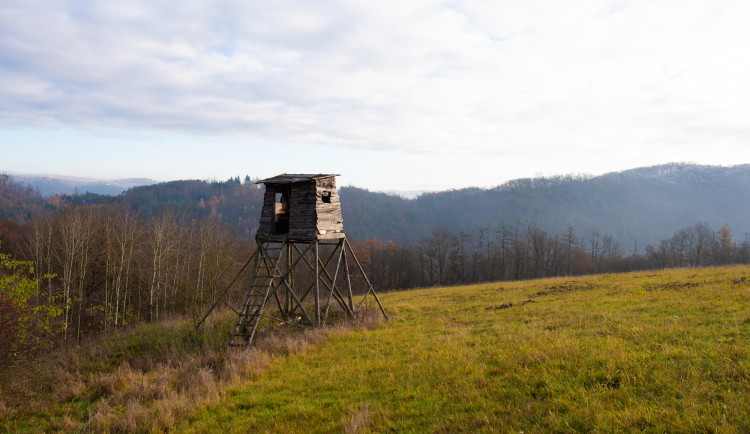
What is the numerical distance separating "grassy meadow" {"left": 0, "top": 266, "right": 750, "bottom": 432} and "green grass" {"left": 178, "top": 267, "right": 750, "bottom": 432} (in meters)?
0.03

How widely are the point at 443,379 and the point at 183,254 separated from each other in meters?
39.2

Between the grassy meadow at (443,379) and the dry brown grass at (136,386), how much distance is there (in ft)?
0.13

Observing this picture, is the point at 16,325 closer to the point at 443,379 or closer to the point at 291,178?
A: the point at 291,178

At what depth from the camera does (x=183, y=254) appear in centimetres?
4066

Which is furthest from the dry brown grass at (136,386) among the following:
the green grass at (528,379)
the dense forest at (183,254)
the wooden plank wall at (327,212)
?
the wooden plank wall at (327,212)

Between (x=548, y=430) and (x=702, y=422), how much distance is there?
1.94 meters

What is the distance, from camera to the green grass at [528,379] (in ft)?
19.0

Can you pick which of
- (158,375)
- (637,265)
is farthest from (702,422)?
(637,265)

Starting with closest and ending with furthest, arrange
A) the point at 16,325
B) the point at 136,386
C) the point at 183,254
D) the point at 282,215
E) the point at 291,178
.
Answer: the point at 136,386 → the point at 16,325 → the point at 291,178 → the point at 282,215 → the point at 183,254

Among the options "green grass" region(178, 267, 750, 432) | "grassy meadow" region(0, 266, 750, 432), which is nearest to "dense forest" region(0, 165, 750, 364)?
"grassy meadow" region(0, 266, 750, 432)

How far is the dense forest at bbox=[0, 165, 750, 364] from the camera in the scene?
2609 cm

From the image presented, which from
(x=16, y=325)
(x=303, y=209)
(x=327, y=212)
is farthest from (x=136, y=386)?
(x=327, y=212)

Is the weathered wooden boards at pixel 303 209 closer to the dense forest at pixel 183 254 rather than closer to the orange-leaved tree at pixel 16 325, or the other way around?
the dense forest at pixel 183 254

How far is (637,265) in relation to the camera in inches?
3068
